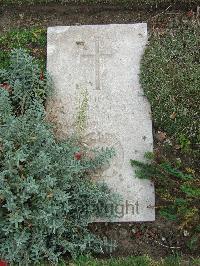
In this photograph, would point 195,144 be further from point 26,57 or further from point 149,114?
point 26,57

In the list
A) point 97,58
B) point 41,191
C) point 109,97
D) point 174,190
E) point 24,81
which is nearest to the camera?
point 41,191

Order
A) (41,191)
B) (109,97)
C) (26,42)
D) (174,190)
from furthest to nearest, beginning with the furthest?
1. (26,42)
2. (109,97)
3. (174,190)
4. (41,191)

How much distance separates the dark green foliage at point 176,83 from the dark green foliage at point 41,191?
0.80 meters

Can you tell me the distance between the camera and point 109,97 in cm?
655

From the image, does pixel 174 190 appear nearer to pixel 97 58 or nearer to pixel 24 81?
pixel 97 58

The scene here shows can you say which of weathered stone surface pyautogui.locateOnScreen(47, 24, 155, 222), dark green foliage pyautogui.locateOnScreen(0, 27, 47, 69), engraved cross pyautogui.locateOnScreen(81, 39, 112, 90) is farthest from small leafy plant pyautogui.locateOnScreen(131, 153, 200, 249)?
dark green foliage pyautogui.locateOnScreen(0, 27, 47, 69)

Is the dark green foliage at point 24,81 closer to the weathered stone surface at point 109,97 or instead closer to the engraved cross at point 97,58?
the weathered stone surface at point 109,97

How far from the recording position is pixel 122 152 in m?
6.37

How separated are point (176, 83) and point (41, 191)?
191 cm

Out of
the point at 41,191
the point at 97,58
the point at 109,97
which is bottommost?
the point at 41,191

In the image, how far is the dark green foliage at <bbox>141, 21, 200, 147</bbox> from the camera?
634 centimetres

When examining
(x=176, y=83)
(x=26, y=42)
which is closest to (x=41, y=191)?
(x=176, y=83)

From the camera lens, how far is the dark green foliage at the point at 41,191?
5.67m

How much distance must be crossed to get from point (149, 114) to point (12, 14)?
6.99ft
